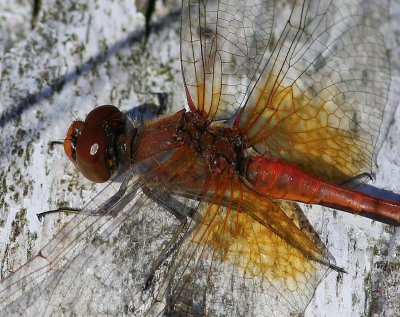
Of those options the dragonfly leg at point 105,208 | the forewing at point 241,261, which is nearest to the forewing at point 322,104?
the forewing at point 241,261

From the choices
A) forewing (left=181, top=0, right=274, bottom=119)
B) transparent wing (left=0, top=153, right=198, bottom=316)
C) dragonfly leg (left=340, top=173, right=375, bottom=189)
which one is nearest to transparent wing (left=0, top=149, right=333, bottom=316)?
transparent wing (left=0, top=153, right=198, bottom=316)

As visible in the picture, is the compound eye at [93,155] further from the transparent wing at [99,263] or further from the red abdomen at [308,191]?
the red abdomen at [308,191]

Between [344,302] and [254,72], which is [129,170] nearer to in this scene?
[254,72]

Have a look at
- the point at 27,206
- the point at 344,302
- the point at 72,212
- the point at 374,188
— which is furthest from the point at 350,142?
the point at 27,206

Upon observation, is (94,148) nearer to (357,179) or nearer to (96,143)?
(96,143)

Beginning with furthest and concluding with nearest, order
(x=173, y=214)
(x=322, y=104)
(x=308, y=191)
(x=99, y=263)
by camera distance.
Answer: (x=322, y=104) → (x=308, y=191) → (x=173, y=214) → (x=99, y=263)

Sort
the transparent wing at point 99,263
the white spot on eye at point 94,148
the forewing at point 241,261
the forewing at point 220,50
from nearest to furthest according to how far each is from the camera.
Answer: the transparent wing at point 99,263
the forewing at point 241,261
the white spot on eye at point 94,148
the forewing at point 220,50

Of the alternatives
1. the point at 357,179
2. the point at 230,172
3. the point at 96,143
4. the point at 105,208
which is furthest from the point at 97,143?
the point at 357,179
